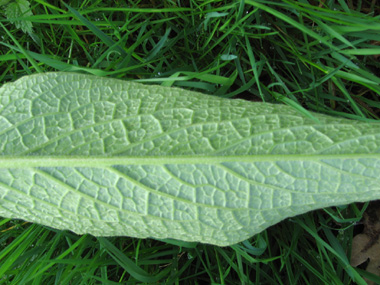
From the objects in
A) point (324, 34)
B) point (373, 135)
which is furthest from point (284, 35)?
point (373, 135)

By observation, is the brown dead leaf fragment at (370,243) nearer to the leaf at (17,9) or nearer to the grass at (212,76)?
the grass at (212,76)

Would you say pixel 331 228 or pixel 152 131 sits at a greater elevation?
pixel 152 131

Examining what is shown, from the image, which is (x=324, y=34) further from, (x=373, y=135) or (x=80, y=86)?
(x=80, y=86)

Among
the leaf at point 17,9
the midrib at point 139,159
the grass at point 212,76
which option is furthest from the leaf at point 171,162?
the leaf at point 17,9

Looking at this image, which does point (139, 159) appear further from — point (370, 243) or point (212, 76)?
point (370, 243)

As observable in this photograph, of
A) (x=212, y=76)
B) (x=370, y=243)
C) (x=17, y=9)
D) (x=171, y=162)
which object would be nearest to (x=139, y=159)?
(x=171, y=162)

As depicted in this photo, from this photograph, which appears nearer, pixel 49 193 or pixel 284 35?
pixel 49 193

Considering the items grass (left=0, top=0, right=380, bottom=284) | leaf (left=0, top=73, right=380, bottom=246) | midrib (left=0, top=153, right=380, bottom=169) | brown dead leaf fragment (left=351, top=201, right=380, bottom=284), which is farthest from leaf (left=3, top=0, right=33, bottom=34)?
brown dead leaf fragment (left=351, top=201, right=380, bottom=284)
